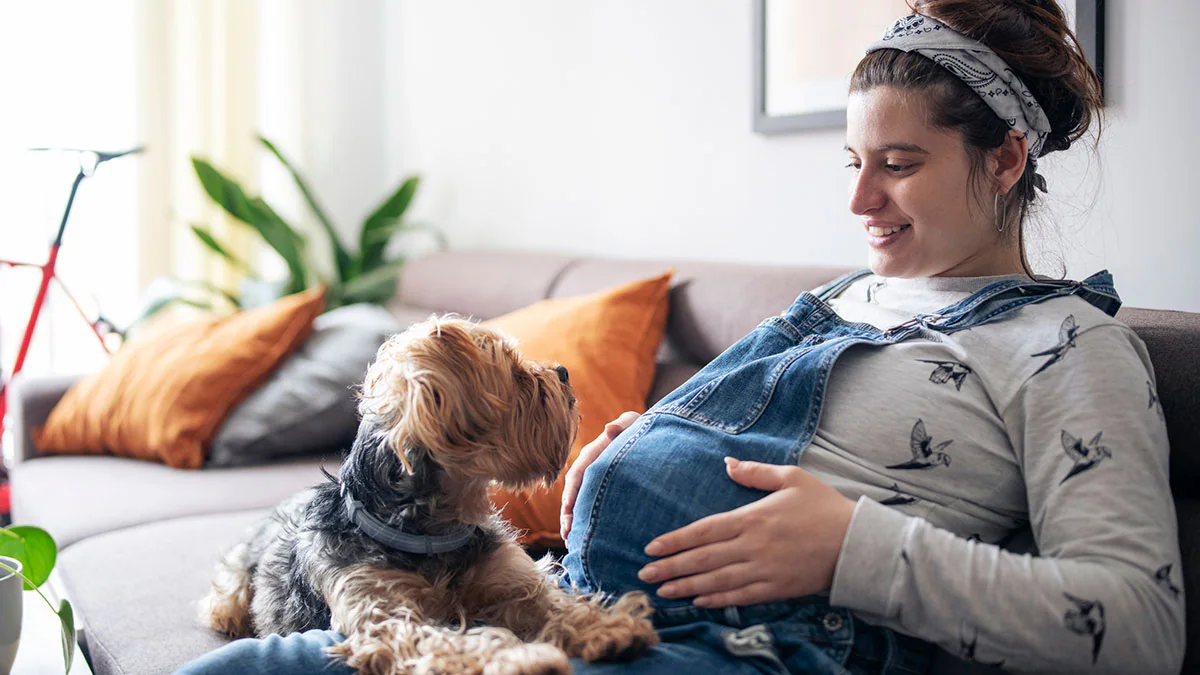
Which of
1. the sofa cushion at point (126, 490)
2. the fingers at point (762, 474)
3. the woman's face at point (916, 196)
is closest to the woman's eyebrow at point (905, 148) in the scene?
the woman's face at point (916, 196)

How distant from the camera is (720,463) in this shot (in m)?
1.17

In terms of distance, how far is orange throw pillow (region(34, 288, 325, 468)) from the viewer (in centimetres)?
261

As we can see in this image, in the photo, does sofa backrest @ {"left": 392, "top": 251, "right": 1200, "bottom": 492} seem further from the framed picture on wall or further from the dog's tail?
the dog's tail

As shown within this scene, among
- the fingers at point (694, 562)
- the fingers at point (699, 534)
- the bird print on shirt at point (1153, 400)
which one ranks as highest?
the bird print on shirt at point (1153, 400)

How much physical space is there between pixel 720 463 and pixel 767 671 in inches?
9.3

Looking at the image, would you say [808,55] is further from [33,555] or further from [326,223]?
[326,223]

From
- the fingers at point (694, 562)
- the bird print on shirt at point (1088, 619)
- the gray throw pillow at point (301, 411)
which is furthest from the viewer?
the gray throw pillow at point (301, 411)

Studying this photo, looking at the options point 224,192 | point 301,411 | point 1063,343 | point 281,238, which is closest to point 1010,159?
point 1063,343

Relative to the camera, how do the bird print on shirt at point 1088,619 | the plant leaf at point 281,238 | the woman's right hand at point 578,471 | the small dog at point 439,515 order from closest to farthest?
the bird print on shirt at point 1088,619
the small dog at point 439,515
the woman's right hand at point 578,471
the plant leaf at point 281,238

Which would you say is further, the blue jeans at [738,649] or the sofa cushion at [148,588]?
the sofa cushion at [148,588]

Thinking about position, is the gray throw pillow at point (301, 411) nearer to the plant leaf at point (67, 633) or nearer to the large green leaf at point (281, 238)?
the large green leaf at point (281, 238)

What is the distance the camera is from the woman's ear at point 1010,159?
1301mm

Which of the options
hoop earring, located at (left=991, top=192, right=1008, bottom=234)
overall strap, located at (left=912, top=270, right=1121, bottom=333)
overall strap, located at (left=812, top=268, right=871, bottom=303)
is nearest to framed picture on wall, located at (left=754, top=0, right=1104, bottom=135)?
overall strap, located at (left=812, top=268, right=871, bottom=303)

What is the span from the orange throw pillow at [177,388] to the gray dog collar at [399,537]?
1458 mm
